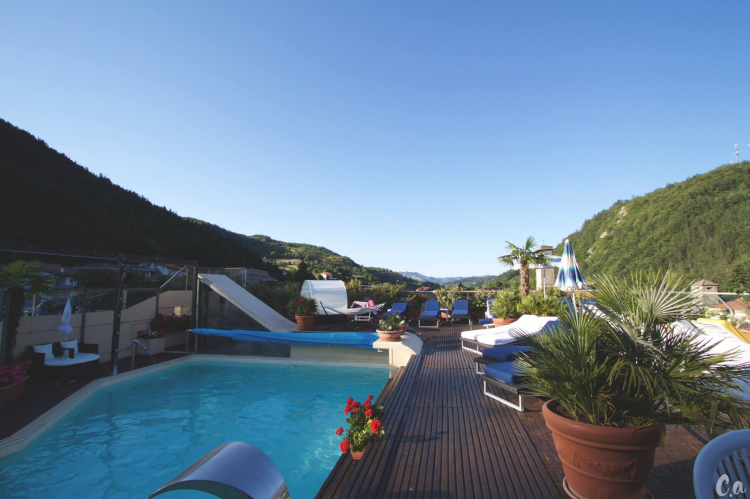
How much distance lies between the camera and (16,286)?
223 inches

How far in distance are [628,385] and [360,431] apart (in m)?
2.04

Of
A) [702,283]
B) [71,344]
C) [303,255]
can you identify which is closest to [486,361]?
[71,344]

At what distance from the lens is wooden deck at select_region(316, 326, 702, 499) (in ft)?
7.77

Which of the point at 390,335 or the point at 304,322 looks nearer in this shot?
the point at 390,335

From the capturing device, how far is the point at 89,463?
4141 millimetres

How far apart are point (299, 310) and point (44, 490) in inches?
247

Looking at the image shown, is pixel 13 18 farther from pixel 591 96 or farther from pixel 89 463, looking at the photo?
pixel 591 96

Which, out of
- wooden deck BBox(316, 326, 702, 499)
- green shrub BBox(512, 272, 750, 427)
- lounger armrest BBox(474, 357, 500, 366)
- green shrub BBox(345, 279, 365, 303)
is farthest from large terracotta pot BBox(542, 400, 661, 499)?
green shrub BBox(345, 279, 365, 303)

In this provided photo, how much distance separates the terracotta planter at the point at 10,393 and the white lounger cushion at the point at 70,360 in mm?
954

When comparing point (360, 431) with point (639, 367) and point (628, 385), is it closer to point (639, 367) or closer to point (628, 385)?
point (628, 385)

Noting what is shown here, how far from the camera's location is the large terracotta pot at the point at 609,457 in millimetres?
1993

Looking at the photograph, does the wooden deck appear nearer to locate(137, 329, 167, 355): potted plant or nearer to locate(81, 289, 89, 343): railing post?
locate(137, 329, 167, 355): potted plant

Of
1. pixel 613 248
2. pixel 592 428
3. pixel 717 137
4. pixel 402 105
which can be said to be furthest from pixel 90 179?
pixel 613 248

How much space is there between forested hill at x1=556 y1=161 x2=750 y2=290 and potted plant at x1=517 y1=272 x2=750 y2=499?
31.7 m
